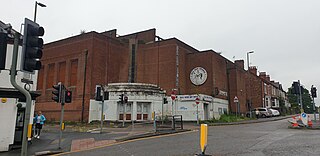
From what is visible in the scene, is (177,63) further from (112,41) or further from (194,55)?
(112,41)

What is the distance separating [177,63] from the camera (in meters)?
36.2

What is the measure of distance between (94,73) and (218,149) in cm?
2416

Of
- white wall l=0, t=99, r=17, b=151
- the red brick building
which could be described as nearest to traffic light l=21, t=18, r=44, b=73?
white wall l=0, t=99, r=17, b=151

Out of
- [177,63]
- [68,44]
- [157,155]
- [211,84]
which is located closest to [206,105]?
[211,84]

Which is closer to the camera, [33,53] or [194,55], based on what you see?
[33,53]

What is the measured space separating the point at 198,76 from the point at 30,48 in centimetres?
3235

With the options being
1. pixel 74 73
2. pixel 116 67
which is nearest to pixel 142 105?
pixel 116 67

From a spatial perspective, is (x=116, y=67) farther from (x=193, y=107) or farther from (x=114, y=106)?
(x=193, y=107)

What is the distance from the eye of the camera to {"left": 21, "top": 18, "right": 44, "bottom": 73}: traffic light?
543 centimetres

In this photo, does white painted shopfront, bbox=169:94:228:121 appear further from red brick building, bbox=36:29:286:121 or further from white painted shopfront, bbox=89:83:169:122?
red brick building, bbox=36:29:286:121

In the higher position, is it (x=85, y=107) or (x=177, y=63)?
(x=177, y=63)

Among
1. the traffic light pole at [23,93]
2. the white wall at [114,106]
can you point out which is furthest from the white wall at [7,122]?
the white wall at [114,106]

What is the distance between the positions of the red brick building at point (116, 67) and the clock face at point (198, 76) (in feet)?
1.57

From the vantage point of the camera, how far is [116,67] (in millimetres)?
36219
